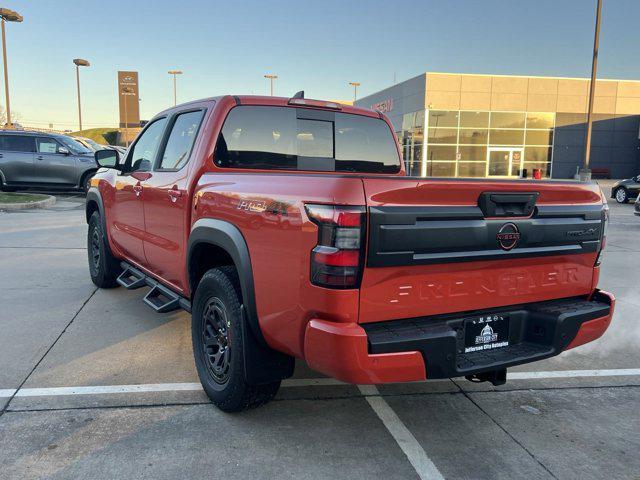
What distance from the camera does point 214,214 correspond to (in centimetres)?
329

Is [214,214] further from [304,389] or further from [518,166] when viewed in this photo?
[518,166]

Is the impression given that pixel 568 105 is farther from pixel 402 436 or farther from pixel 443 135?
pixel 402 436

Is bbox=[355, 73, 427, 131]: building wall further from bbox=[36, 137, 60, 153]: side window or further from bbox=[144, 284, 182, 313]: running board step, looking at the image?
bbox=[144, 284, 182, 313]: running board step

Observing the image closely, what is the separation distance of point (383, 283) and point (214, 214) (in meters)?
1.28

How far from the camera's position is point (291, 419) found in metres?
3.29

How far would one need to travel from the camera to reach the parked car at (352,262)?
8.02 feet

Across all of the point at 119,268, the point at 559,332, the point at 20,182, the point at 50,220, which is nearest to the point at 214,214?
the point at 559,332

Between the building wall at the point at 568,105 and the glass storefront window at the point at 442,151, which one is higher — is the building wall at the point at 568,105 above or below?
above

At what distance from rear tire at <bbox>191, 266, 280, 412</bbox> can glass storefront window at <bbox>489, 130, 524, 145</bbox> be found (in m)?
31.7

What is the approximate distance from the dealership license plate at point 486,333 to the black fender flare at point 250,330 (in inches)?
39.3

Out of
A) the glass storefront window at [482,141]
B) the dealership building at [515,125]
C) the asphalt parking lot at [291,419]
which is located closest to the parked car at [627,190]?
the dealership building at [515,125]

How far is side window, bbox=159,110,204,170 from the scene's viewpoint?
13.1ft

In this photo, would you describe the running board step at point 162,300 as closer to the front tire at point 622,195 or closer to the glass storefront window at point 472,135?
the front tire at point 622,195

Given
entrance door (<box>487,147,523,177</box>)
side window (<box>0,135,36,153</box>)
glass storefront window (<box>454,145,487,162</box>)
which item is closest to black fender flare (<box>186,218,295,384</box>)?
side window (<box>0,135,36,153</box>)
